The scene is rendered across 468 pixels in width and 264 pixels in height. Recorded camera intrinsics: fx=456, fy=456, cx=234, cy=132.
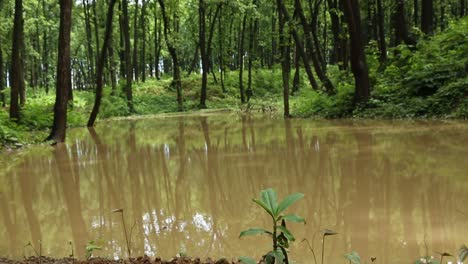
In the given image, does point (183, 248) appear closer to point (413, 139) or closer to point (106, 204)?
point (106, 204)

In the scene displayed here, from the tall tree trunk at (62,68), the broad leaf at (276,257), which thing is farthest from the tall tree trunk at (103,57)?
the broad leaf at (276,257)

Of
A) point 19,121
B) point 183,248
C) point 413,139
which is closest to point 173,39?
point 19,121

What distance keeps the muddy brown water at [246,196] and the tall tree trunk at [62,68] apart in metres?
3.47

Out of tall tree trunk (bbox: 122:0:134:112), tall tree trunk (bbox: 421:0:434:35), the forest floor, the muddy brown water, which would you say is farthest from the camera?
tall tree trunk (bbox: 122:0:134:112)

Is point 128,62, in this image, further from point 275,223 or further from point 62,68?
point 275,223

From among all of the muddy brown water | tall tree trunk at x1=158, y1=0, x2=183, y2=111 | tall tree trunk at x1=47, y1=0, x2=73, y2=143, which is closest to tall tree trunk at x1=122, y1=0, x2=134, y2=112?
tall tree trunk at x1=158, y1=0, x2=183, y2=111

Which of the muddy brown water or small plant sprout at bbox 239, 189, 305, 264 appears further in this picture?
the muddy brown water

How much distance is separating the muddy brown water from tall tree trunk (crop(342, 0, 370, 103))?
5298mm

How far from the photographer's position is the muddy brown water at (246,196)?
153 inches

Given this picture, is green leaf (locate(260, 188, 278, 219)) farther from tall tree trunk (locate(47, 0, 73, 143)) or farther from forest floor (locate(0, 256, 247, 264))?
tall tree trunk (locate(47, 0, 73, 143))

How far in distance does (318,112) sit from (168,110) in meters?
18.0

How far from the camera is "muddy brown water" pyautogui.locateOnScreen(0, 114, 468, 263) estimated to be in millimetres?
3883

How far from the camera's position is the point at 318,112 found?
61.0 feet

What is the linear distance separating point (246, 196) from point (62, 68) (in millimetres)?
9992
